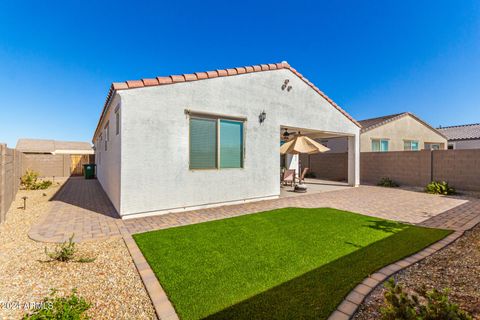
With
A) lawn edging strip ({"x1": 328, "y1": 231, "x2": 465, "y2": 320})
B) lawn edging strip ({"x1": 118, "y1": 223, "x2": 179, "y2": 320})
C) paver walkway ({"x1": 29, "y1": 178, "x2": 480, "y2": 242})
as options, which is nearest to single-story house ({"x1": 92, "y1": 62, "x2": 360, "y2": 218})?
paver walkway ({"x1": 29, "y1": 178, "x2": 480, "y2": 242})

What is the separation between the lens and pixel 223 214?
7.15m

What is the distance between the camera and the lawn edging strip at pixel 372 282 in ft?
8.23

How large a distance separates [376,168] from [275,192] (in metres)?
10.7

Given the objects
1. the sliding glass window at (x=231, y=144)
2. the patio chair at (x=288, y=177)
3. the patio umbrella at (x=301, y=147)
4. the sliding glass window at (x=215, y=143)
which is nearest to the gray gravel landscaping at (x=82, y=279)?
the sliding glass window at (x=215, y=143)

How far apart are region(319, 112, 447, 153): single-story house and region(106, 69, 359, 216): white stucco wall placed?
1100 centimetres

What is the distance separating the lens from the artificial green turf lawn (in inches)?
105

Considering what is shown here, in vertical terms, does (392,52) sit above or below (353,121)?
above

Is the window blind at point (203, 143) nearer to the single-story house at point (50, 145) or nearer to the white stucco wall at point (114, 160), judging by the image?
the white stucco wall at point (114, 160)

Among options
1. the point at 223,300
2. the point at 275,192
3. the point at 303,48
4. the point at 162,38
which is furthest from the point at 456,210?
the point at 162,38

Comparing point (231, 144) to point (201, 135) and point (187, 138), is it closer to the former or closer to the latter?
point (201, 135)

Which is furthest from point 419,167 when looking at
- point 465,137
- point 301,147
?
point 465,137

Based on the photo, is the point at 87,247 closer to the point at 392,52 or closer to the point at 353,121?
the point at 353,121

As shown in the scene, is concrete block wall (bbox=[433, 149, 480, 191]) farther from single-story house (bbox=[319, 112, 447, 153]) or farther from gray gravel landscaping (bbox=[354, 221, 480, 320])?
gray gravel landscaping (bbox=[354, 221, 480, 320])

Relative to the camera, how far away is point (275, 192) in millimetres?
9742
